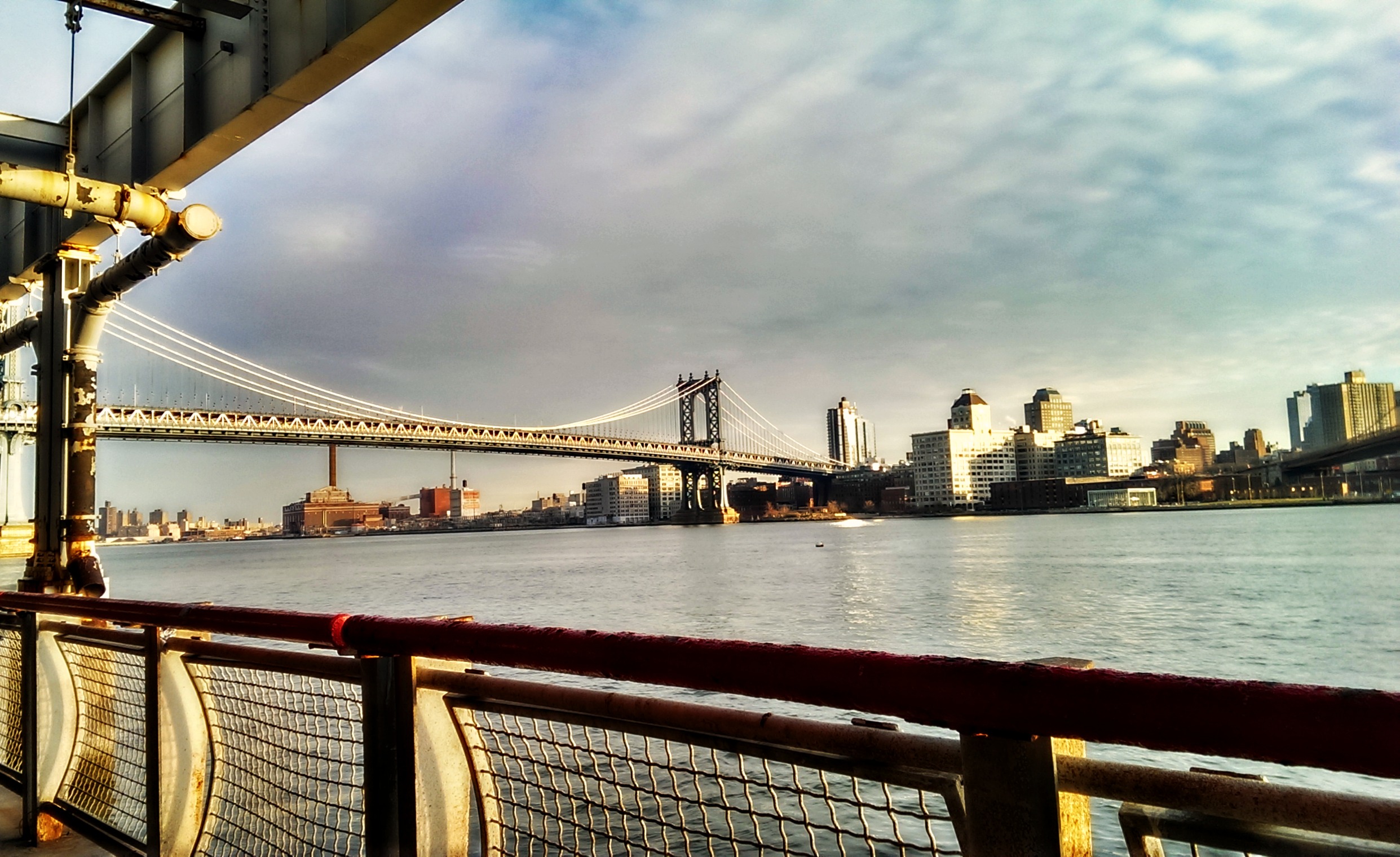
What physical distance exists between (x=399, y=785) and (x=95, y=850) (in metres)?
1.95

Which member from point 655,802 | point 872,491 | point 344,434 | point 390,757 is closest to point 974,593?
point 655,802

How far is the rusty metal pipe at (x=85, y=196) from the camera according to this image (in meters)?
5.95

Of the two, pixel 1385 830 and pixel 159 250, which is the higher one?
pixel 159 250

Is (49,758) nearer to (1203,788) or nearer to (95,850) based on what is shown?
(95,850)

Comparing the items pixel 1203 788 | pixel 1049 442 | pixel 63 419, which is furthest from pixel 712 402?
pixel 1203 788

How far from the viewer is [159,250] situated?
21.7ft

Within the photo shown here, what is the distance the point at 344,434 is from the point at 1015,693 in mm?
52616

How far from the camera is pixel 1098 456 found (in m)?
123

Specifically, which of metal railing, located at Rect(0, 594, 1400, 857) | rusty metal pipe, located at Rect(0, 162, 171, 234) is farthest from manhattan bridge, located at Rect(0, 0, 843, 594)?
metal railing, located at Rect(0, 594, 1400, 857)

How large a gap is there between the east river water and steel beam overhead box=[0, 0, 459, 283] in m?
7.05

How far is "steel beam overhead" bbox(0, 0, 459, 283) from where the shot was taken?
5.22 m

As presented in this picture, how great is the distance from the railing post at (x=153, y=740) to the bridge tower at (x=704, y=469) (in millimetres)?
76193

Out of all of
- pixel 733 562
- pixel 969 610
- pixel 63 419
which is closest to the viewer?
pixel 63 419

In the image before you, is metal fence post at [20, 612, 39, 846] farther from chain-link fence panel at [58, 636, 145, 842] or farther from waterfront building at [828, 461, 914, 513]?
waterfront building at [828, 461, 914, 513]
